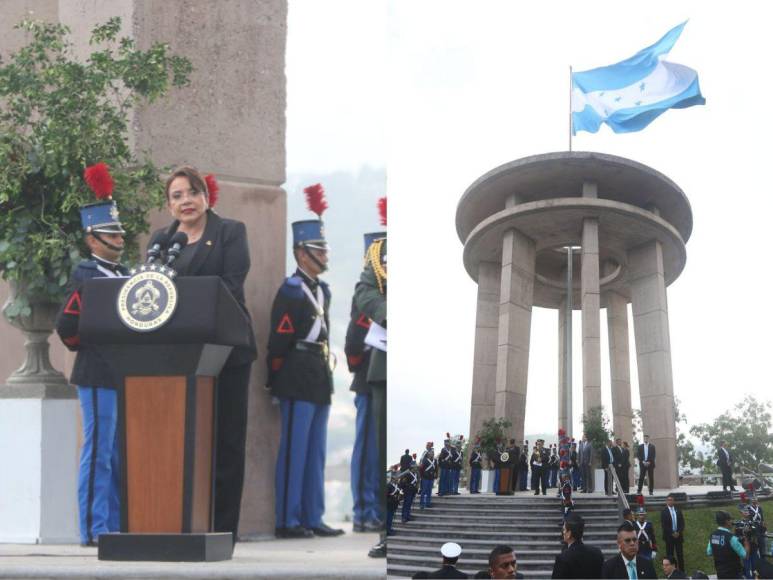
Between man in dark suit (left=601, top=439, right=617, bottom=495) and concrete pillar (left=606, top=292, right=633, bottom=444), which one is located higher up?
concrete pillar (left=606, top=292, right=633, bottom=444)

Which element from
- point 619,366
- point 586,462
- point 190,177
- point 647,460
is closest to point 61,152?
point 190,177

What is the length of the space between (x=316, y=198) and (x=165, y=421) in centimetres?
150

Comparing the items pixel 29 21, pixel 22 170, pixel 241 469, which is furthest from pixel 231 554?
pixel 29 21

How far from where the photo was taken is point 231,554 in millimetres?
4434

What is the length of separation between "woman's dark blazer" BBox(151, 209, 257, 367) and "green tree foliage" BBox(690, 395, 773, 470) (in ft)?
8.65

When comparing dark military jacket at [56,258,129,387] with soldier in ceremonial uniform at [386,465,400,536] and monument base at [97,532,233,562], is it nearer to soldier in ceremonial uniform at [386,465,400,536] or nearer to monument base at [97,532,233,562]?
monument base at [97,532,233,562]

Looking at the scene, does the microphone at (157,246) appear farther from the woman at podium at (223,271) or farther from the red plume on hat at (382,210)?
the red plume on hat at (382,210)

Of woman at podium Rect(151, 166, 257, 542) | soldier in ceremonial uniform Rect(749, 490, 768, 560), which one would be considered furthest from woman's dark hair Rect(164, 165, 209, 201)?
soldier in ceremonial uniform Rect(749, 490, 768, 560)

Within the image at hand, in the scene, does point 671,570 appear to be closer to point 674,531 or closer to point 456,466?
point 674,531

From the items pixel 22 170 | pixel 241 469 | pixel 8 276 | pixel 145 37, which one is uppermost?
pixel 145 37

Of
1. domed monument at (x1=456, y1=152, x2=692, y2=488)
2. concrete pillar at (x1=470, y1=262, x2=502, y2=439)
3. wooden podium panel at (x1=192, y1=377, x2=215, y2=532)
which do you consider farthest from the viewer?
concrete pillar at (x1=470, y1=262, x2=502, y2=439)

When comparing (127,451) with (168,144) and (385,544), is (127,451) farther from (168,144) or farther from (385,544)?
(168,144)

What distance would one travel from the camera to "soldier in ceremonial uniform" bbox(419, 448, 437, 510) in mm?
5736

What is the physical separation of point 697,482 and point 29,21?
4460mm
